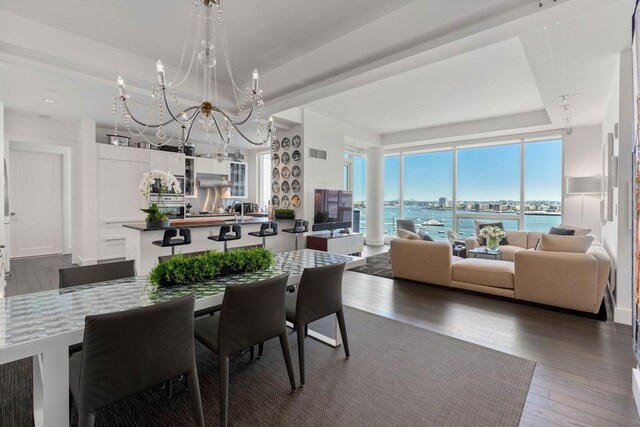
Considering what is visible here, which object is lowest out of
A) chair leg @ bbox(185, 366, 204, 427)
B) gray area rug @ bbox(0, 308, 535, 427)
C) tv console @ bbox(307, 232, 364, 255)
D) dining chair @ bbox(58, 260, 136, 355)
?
gray area rug @ bbox(0, 308, 535, 427)

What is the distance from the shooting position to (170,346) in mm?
1489

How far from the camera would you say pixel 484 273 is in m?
4.13

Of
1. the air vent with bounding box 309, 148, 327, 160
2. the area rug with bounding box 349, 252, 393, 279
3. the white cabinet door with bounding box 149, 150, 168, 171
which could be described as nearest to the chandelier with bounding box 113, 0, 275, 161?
the white cabinet door with bounding box 149, 150, 168, 171

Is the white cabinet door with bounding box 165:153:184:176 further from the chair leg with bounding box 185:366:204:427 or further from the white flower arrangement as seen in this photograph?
the chair leg with bounding box 185:366:204:427

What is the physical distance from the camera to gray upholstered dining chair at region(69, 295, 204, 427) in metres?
1.27

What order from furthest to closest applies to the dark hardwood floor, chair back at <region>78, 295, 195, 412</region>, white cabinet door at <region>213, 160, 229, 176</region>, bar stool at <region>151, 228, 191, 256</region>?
1. white cabinet door at <region>213, 160, 229, 176</region>
2. bar stool at <region>151, 228, 191, 256</region>
3. the dark hardwood floor
4. chair back at <region>78, 295, 195, 412</region>

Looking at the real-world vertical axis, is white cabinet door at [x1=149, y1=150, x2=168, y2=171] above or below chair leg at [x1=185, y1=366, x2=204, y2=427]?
above

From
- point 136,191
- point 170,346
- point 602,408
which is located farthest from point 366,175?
point 170,346

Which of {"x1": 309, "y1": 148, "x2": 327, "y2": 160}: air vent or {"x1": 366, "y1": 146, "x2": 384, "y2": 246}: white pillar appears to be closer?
{"x1": 309, "y1": 148, "x2": 327, "y2": 160}: air vent

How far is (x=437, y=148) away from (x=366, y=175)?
2109 millimetres

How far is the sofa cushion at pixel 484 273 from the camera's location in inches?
157

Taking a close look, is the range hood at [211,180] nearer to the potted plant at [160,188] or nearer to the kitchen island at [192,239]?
the kitchen island at [192,239]

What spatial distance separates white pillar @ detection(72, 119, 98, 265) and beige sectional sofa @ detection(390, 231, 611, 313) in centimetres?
577

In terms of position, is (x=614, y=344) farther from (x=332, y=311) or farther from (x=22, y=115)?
(x=22, y=115)
